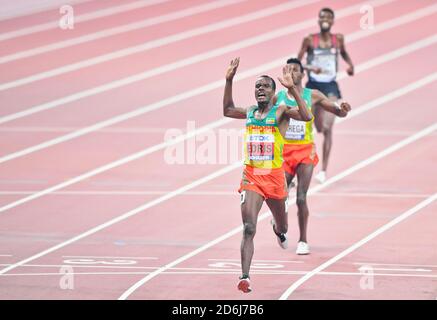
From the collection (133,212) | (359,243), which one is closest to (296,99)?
(359,243)

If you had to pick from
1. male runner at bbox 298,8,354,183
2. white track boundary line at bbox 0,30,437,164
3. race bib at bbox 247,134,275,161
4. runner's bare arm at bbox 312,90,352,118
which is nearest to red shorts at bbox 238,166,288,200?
race bib at bbox 247,134,275,161

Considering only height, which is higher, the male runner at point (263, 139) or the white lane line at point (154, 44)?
the white lane line at point (154, 44)

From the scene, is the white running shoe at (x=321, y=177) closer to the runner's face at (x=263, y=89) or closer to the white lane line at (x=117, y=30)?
the runner's face at (x=263, y=89)

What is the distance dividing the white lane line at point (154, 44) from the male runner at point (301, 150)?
10.3 m

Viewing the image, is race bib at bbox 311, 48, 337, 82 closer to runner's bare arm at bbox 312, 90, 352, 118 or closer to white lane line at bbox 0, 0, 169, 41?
runner's bare arm at bbox 312, 90, 352, 118

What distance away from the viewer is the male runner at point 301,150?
47.8 ft

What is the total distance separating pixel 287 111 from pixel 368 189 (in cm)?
521

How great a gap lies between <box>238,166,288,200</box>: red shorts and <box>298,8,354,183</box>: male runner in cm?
508

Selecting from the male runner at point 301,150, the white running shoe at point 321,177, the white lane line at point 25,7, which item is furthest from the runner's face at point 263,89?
the white lane line at point 25,7

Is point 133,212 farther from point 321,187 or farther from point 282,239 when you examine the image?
point 282,239

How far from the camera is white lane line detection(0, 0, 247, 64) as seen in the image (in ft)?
87.6
